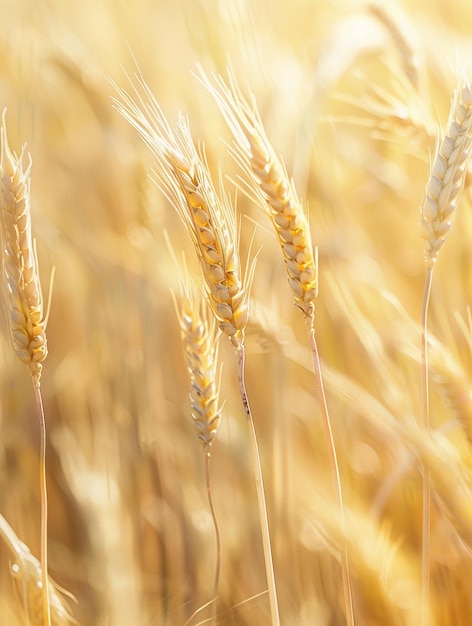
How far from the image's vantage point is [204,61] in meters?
0.76

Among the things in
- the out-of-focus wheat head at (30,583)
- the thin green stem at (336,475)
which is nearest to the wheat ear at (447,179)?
the thin green stem at (336,475)

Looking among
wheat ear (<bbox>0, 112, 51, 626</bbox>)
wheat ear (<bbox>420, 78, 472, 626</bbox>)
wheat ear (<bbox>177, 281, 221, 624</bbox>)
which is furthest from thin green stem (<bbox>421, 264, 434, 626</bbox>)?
wheat ear (<bbox>0, 112, 51, 626</bbox>)

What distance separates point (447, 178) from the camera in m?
0.49

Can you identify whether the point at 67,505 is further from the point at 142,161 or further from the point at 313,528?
the point at 142,161

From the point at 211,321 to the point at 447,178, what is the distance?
32cm

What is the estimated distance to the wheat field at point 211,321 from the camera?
676mm

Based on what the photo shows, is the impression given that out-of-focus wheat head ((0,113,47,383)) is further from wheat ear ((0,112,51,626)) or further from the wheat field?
the wheat field

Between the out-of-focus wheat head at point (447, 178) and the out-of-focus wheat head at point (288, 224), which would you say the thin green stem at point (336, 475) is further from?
the out-of-focus wheat head at point (447, 178)

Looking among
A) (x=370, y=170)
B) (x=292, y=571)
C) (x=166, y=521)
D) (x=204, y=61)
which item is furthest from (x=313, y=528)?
(x=204, y=61)

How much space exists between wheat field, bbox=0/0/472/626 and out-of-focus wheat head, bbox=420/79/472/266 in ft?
0.50

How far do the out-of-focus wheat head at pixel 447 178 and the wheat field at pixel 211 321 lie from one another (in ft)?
0.50

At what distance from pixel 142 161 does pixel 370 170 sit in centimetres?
30

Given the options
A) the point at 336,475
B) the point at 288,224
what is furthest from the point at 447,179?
the point at 336,475

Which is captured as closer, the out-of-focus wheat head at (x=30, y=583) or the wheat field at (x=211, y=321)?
the out-of-focus wheat head at (x=30, y=583)
